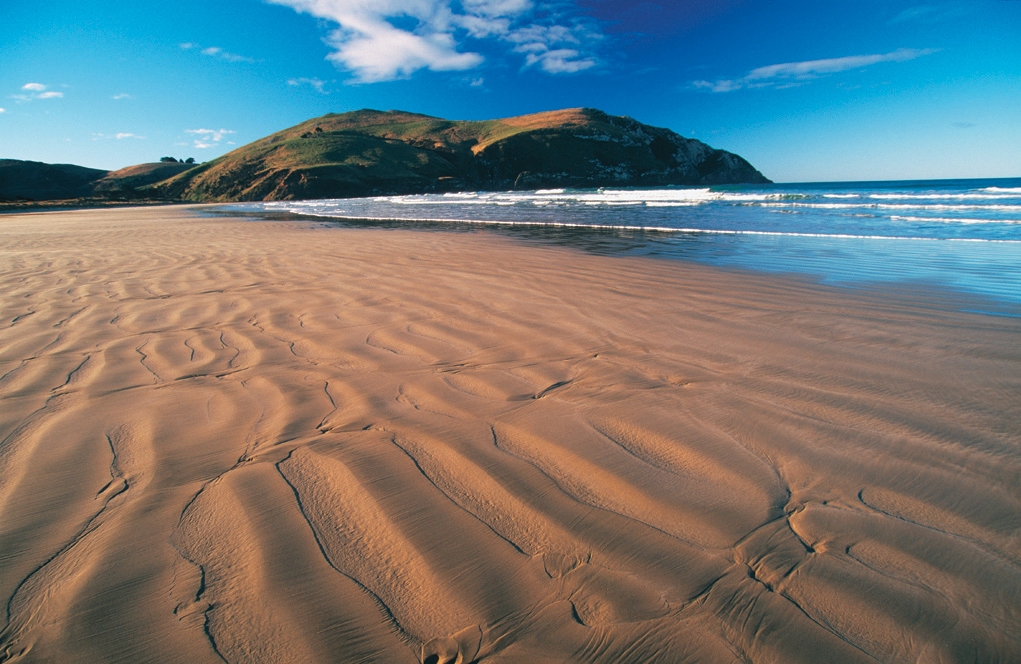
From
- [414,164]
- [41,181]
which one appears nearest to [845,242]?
[414,164]

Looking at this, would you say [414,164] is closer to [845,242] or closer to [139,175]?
[139,175]

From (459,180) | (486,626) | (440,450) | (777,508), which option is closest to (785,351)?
(777,508)

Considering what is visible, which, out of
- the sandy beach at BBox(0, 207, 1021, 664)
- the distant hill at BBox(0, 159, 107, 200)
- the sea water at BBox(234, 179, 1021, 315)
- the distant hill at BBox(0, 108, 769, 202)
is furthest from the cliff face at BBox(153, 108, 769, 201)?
the sandy beach at BBox(0, 207, 1021, 664)

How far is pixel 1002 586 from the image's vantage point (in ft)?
4.16

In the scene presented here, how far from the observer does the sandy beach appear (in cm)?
117

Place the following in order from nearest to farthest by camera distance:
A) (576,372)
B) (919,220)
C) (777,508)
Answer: (777,508) < (576,372) < (919,220)

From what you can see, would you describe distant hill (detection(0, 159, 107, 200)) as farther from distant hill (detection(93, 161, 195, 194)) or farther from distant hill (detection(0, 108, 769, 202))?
distant hill (detection(93, 161, 195, 194))

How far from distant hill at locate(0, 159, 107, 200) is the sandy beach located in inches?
3541

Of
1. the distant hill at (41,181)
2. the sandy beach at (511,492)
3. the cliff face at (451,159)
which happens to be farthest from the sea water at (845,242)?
the distant hill at (41,181)

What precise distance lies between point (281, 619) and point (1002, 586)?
75.9 inches

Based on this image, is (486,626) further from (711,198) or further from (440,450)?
(711,198)

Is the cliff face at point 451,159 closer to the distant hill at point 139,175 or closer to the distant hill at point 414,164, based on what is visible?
the distant hill at point 414,164

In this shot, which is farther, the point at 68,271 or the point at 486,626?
the point at 68,271

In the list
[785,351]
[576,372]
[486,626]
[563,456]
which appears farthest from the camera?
[785,351]
